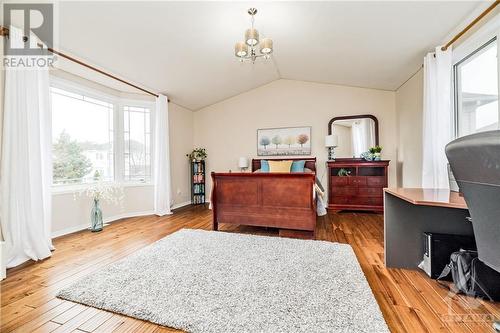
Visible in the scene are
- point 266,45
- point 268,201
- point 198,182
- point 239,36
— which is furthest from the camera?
point 198,182

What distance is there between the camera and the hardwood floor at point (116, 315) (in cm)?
126

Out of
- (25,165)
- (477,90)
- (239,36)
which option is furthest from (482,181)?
(25,165)

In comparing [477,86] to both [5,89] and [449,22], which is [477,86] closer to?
[449,22]

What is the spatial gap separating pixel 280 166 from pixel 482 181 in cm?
362

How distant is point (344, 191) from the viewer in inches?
167

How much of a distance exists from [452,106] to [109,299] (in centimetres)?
391

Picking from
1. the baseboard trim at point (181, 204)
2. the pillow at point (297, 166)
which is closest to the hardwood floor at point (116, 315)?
the pillow at point (297, 166)

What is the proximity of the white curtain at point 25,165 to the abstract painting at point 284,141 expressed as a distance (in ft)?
12.3

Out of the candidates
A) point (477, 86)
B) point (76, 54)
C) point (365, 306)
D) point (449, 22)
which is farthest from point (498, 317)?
point (76, 54)

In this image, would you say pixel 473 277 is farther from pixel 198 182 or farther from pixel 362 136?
pixel 198 182

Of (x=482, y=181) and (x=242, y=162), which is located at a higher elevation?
(x=242, y=162)

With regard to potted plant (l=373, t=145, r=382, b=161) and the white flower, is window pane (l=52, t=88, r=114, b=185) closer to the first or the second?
the white flower

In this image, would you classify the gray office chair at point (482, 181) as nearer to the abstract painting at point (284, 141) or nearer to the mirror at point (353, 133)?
the mirror at point (353, 133)

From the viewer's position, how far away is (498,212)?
2.67 feet
